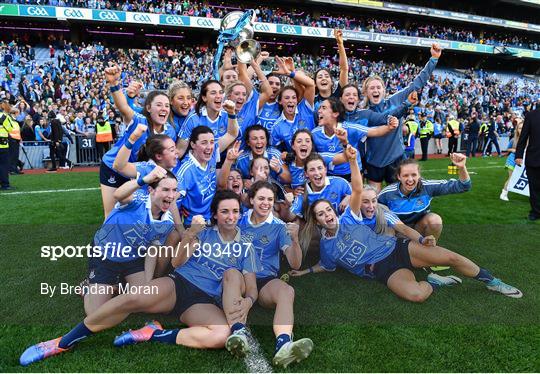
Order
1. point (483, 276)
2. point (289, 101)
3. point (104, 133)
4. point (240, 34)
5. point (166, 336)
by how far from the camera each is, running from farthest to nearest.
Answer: point (104, 133)
point (240, 34)
point (289, 101)
point (483, 276)
point (166, 336)

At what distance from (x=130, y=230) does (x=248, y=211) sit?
3.04ft

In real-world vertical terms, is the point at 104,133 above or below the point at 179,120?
below

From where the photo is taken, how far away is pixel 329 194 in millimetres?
3836

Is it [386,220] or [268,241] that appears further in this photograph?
[386,220]

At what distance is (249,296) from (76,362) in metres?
1.11

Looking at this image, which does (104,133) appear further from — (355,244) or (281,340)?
(281,340)

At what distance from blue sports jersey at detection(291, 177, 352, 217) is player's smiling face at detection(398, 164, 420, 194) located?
0.49 m

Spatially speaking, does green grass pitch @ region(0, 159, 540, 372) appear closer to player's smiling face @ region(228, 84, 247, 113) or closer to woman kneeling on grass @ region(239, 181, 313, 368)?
woman kneeling on grass @ region(239, 181, 313, 368)

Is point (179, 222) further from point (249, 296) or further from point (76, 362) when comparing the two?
point (76, 362)

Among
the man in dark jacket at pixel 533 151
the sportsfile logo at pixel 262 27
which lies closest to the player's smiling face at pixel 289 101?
the man in dark jacket at pixel 533 151

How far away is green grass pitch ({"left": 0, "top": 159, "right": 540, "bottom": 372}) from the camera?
92.6 inches

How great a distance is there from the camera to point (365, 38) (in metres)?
34.2

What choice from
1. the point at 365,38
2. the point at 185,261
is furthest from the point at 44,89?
the point at 365,38

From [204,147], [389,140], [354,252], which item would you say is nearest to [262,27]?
[389,140]
